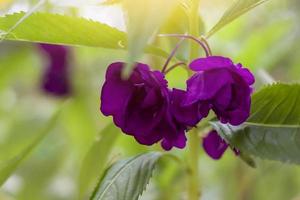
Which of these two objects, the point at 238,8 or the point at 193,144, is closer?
the point at 238,8

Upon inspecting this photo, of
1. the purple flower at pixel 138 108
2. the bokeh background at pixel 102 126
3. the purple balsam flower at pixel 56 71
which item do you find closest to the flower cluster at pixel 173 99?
the purple flower at pixel 138 108

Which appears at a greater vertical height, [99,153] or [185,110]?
[185,110]

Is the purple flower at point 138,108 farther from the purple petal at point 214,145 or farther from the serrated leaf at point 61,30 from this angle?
the purple petal at point 214,145

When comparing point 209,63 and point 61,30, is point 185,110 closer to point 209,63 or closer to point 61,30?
point 209,63

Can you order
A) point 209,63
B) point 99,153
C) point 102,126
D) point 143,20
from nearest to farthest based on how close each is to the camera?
point 143,20, point 209,63, point 99,153, point 102,126

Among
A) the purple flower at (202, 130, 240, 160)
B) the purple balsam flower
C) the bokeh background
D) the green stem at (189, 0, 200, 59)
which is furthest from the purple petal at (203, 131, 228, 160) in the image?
the purple balsam flower

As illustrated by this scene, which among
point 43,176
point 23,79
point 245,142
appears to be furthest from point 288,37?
point 23,79

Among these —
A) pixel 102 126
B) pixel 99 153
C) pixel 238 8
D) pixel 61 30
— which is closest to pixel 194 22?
pixel 238 8

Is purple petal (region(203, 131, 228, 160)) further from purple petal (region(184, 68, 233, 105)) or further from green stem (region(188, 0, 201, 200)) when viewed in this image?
purple petal (region(184, 68, 233, 105))
